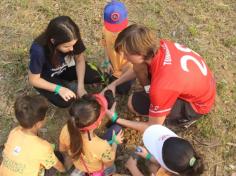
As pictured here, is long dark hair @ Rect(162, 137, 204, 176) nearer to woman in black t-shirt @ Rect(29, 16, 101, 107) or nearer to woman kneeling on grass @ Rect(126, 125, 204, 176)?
woman kneeling on grass @ Rect(126, 125, 204, 176)

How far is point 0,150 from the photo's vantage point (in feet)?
12.4

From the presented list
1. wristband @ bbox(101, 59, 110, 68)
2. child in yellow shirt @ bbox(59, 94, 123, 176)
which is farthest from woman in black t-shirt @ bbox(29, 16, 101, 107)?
child in yellow shirt @ bbox(59, 94, 123, 176)

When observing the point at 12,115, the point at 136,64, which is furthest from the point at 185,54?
the point at 12,115

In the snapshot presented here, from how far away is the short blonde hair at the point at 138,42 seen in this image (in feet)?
10.1

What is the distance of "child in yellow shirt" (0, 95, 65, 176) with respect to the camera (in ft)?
9.88

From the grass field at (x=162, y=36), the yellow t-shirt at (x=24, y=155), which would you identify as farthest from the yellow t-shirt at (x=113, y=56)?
the yellow t-shirt at (x=24, y=155)

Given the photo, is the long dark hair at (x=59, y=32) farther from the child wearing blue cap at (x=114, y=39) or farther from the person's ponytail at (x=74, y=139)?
the person's ponytail at (x=74, y=139)

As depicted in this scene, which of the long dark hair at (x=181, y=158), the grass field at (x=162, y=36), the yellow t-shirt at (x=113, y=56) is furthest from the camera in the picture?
the grass field at (x=162, y=36)

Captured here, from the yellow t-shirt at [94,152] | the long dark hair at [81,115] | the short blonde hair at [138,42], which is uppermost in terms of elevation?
the short blonde hair at [138,42]

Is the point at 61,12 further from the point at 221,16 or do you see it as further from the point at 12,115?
the point at 221,16

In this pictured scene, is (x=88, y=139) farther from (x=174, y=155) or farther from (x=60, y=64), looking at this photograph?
(x=60, y=64)

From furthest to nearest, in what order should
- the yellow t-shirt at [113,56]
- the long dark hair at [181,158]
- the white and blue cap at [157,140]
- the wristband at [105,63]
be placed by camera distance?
1. the wristband at [105,63]
2. the yellow t-shirt at [113,56]
3. the white and blue cap at [157,140]
4. the long dark hair at [181,158]

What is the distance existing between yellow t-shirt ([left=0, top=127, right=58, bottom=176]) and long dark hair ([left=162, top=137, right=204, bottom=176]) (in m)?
0.94

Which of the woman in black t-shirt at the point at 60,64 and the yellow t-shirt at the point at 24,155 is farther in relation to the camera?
the woman in black t-shirt at the point at 60,64
